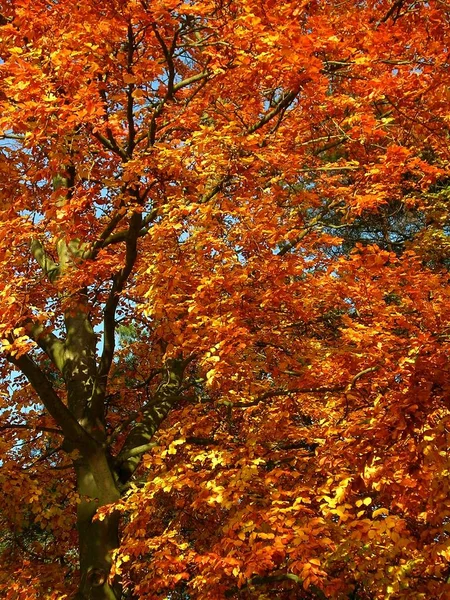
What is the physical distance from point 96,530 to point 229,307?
328 centimetres

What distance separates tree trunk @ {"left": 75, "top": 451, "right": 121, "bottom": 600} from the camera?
21.4ft

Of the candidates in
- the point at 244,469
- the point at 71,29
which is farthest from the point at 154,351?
the point at 71,29

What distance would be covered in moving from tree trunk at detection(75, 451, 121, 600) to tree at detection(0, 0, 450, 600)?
26 millimetres

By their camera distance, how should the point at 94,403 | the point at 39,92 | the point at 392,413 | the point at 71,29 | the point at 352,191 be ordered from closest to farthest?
the point at 392,413 < the point at 39,92 < the point at 71,29 < the point at 94,403 < the point at 352,191

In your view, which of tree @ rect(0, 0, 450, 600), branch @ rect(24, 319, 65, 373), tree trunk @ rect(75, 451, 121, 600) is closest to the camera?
tree @ rect(0, 0, 450, 600)

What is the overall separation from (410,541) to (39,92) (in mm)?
5215

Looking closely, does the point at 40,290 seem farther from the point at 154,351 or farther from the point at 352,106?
the point at 352,106

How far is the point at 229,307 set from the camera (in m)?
6.22

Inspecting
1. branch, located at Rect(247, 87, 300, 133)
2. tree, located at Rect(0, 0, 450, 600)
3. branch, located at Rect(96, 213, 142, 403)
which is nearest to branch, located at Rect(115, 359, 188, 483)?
tree, located at Rect(0, 0, 450, 600)

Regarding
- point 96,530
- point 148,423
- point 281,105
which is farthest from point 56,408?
point 281,105

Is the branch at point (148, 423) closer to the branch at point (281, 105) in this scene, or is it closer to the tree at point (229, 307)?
the tree at point (229, 307)

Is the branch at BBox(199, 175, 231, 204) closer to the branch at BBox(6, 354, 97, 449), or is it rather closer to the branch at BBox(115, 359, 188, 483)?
the branch at BBox(115, 359, 188, 483)

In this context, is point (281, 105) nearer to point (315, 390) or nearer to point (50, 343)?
point (315, 390)

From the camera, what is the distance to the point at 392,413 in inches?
174
